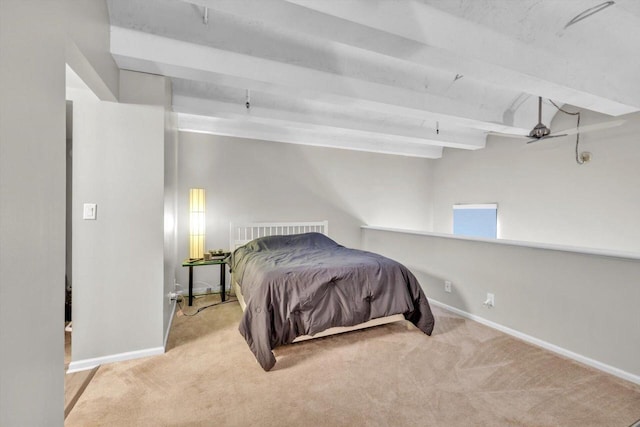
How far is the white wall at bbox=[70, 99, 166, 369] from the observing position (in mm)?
2139

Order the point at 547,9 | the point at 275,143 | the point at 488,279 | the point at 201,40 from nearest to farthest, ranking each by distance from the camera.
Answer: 1. the point at 547,9
2. the point at 201,40
3. the point at 488,279
4. the point at 275,143

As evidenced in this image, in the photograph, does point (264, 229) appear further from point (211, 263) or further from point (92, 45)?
point (92, 45)

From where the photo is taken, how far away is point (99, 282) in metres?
2.18

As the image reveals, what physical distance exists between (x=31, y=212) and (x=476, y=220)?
5753 millimetres

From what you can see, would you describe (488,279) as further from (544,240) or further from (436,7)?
(436,7)

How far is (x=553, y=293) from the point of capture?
2475mm

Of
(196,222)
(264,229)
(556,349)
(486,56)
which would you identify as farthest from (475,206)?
(196,222)

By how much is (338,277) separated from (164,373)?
1.52m

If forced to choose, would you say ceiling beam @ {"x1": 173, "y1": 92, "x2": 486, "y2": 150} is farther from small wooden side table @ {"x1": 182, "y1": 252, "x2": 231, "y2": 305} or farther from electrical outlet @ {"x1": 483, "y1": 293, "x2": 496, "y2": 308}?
electrical outlet @ {"x1": 483, "y1": 293, "x2": 496, "y2": 308}

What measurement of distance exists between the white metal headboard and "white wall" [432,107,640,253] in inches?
116

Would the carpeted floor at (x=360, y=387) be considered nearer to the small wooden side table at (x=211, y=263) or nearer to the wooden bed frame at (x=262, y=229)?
the small wooden side table at (x=211, y=263)

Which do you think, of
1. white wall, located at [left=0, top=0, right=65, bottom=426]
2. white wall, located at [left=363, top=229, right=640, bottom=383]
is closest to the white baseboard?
white wall, located at [left=363, top=229, right=640, bottom=383]

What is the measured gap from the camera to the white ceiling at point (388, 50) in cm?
178

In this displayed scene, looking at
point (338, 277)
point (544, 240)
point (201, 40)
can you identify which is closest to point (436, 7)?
point (201, 40)
